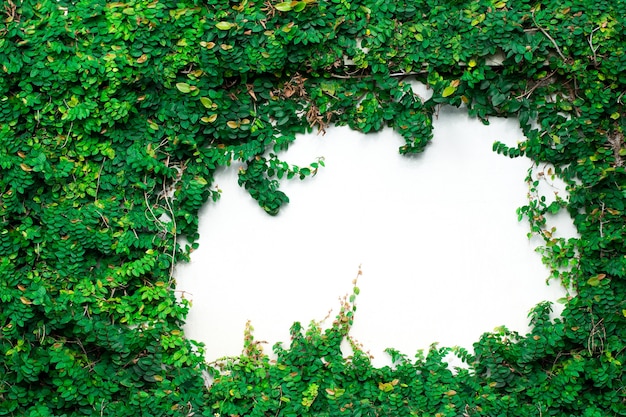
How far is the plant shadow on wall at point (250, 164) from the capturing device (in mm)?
4762

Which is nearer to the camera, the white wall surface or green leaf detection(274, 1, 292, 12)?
green leaf detection(274, 1, 292, 12)

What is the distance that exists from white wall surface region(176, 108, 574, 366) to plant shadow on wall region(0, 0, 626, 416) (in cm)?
11

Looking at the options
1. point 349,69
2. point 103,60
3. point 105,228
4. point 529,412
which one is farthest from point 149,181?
point 529,412

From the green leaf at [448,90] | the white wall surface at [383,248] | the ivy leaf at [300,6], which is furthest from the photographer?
the white wall surface at [383,248]

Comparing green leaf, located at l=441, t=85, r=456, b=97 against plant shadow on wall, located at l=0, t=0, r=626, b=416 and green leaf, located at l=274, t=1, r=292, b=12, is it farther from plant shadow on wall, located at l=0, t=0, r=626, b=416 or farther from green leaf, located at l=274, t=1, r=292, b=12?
green leaf, located at l=274, t=1, r=292, b=12

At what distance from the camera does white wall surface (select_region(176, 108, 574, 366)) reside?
4.93 metres

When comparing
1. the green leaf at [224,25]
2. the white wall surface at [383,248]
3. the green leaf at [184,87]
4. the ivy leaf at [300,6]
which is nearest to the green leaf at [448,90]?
the white wall surface at [383,248]

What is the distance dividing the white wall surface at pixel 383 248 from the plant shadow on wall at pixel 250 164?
0.11m

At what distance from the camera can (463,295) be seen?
495 centimetres

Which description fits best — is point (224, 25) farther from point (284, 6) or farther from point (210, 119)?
point (210, 119)

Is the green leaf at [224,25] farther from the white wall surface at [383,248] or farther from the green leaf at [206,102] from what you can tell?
the white wall surface at [383,248]

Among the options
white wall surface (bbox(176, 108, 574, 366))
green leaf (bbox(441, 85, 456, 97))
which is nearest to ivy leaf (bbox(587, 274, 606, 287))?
white wall surface (bbox(176, 108, 574, 366))

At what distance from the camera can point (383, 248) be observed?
16.4ft

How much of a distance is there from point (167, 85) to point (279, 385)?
1812 millimetres
